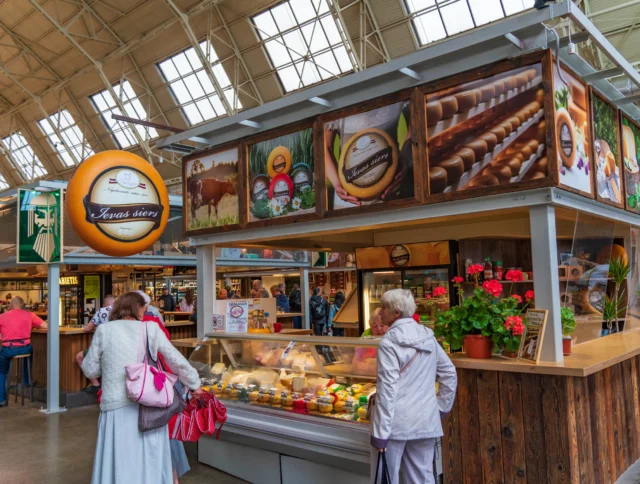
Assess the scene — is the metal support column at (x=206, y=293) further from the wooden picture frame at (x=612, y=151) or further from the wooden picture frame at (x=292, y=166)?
the wooden picture frame at (x=612, y=151)

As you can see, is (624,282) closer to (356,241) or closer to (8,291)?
(356,241)

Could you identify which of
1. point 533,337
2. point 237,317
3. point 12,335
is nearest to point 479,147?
point 533,337

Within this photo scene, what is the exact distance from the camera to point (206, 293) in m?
6.06

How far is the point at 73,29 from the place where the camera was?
19016 millimetres

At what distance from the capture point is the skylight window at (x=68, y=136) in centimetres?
2380

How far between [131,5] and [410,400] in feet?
59.0

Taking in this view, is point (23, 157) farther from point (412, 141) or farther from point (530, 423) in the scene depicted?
point (530, 423)

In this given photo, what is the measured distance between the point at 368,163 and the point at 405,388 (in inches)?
83.2

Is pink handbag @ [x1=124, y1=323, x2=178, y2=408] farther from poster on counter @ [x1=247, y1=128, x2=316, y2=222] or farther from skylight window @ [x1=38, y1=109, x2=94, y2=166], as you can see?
skylight window @ [x1=38, y1=109, x2=94, y2=166]

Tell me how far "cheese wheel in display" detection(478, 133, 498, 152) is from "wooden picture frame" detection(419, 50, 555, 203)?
0.55 feet

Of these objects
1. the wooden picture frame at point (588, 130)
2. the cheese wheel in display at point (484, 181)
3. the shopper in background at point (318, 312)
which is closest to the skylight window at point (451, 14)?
the shopper in background at point (318, 312)

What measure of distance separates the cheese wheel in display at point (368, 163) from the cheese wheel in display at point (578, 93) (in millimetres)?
1334

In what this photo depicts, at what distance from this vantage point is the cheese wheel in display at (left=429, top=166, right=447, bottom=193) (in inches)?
163

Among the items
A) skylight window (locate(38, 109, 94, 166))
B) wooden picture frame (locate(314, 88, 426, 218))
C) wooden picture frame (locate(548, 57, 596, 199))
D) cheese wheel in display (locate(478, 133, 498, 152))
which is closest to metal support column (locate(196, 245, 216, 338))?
wooden picture frame (locate(314, 88, 426, 218))
